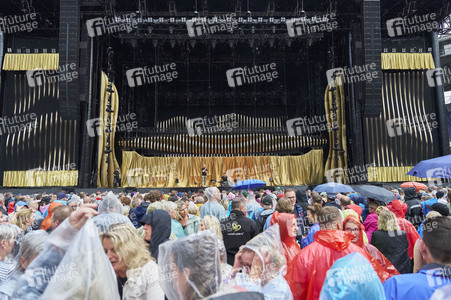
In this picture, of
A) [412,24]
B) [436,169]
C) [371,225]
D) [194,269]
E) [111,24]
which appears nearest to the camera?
[194,269]

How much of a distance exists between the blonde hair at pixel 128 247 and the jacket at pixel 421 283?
4.20ft

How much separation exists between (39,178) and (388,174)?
13.7 meters

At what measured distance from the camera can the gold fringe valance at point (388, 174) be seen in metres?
17.2

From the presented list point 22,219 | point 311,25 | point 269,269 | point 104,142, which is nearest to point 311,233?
point 269,269

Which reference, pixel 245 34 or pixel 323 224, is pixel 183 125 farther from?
pixel 323 224

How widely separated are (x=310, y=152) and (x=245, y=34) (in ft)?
21.4

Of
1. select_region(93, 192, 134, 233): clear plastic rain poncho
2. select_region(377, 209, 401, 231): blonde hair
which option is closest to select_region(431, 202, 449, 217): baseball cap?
select_region(377, 209, 401, 231): blonde hair

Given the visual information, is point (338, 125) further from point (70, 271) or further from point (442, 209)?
point (70, 271)

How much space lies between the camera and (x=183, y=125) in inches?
924

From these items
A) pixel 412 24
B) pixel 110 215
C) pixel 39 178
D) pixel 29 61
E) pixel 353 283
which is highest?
pixel 412 24

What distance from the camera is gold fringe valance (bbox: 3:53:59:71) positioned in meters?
17.2

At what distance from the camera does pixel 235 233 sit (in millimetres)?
4227

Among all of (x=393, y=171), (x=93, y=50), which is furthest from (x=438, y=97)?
(x=93, y=50)

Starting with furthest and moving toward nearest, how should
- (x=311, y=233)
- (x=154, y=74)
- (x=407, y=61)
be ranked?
(x=154, y=74) → (x=407, y=61) → (x=311, y=233)
